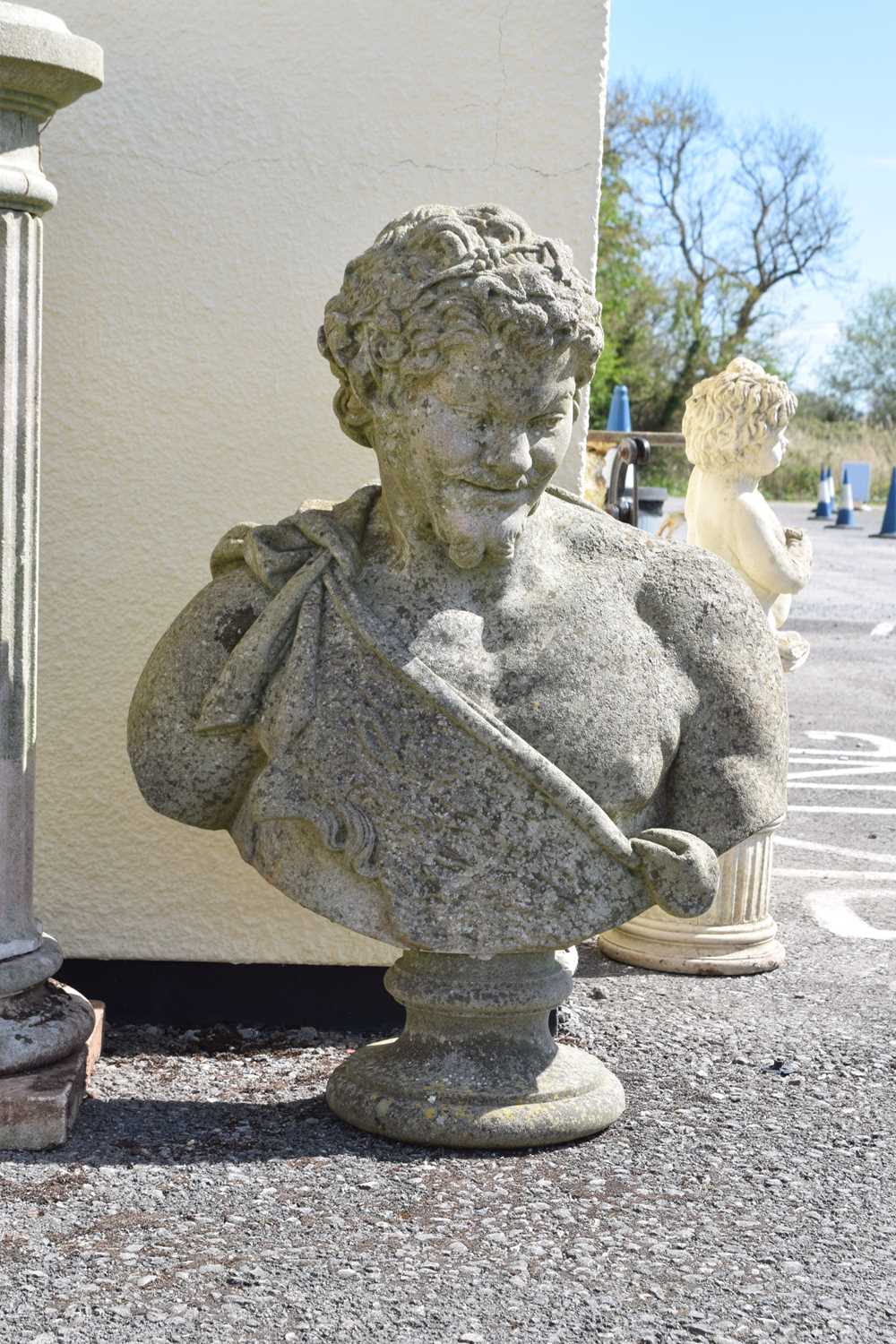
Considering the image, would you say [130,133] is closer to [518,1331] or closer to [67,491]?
[67,491]

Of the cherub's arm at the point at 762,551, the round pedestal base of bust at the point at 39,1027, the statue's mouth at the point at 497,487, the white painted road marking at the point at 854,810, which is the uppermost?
the statue's mouth at the point at 497,487

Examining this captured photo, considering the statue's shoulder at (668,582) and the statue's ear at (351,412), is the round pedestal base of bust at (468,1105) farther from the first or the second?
the statue's ear at (351,412)

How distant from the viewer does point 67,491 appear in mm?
4285

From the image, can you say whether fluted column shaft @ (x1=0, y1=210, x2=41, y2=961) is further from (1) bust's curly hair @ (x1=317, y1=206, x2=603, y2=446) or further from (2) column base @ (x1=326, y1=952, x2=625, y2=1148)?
(2) column base @ (x1=326, y1=952, x2=625, y2=1148)

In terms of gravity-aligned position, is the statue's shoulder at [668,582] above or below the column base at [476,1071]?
above

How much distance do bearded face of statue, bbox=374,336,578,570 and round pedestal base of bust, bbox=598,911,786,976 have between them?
82.0 inches


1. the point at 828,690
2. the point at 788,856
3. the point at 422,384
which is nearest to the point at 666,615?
the point at 422,384

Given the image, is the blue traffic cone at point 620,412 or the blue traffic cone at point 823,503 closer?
the blue traffic cone at point 620,412

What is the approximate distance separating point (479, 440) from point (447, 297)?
27 cm

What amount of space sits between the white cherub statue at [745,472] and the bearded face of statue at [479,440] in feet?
A: 6.51

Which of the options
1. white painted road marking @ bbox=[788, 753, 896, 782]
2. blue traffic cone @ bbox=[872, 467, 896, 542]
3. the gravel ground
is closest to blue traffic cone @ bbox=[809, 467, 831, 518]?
blue traffic cone @ bbox=[872, 467, 896, 542]

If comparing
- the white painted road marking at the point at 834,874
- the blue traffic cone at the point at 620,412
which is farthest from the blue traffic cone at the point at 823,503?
the white painted road marking at the point at 834,874

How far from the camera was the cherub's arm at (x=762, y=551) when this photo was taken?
5.29 m

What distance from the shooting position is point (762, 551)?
5.28 meters
